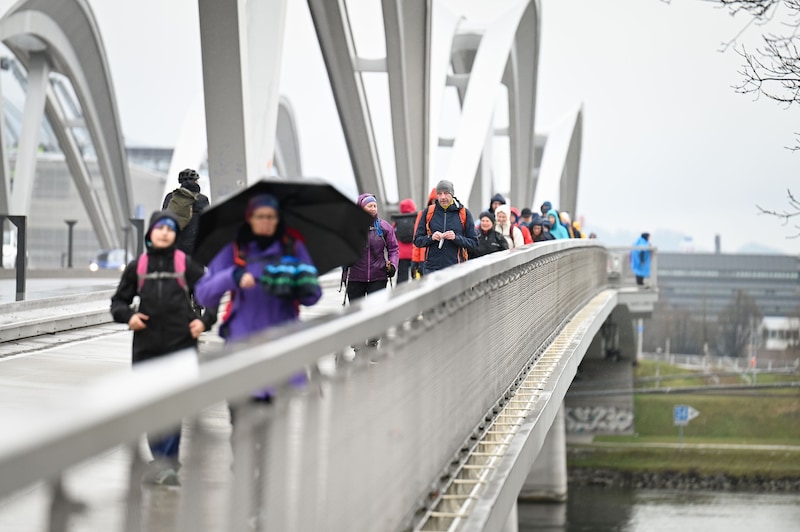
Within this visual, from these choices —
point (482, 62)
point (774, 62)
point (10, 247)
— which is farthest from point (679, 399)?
point (774, 62)

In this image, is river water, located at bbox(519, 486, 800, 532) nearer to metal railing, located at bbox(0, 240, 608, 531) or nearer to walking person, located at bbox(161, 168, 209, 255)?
walking person, located at bbox(161, 168, 209, 255)

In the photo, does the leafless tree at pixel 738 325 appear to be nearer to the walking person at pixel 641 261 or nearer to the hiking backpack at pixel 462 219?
the walking person at pixel 641 261

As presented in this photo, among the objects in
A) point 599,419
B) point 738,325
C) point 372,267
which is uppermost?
point 372,267

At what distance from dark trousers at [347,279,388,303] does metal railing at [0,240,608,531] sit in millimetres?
3392

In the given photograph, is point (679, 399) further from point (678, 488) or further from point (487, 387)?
point (487, 387)

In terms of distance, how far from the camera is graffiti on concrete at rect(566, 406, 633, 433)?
56.1 meters

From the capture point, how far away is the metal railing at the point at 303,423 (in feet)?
8.18

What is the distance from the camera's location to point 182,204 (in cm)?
1072

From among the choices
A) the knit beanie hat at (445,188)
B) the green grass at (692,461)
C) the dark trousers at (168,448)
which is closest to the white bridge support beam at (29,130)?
the green grass at (692,461)

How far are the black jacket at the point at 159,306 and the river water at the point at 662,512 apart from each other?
84.7ft

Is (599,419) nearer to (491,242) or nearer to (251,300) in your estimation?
(491,242)

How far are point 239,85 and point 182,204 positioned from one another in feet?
18.7

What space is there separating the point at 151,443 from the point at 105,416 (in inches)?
17.6

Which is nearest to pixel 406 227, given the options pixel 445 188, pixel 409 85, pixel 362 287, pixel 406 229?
pixel 406 229
